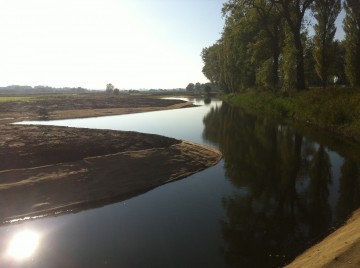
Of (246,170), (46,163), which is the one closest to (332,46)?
(246,170)

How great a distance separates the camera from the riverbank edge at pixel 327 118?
9.12 meters

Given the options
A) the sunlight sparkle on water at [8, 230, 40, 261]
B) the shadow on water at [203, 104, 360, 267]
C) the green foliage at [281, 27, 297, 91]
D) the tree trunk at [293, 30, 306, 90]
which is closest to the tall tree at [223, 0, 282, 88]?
the green foliage at [281, 27, 297, 91]

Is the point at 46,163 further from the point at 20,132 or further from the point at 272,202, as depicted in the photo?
the point at 272,202

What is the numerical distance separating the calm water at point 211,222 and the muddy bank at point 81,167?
1008mm

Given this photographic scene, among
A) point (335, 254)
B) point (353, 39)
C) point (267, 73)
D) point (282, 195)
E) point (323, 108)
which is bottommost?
point (282, 195)

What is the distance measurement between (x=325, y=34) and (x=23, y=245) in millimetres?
49691

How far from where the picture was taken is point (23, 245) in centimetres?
1259

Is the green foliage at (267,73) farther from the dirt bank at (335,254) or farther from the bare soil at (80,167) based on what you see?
the dirt bank at (335,254)

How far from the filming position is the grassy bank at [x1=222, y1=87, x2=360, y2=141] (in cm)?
3205

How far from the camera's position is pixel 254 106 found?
2559 inches

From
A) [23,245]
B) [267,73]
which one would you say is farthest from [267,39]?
[23,245]

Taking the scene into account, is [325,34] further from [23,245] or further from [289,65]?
[23,245]

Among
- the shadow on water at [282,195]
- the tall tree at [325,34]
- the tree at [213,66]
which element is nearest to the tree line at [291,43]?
the tall tree at [325,34]

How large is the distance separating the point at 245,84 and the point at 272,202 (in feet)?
206
